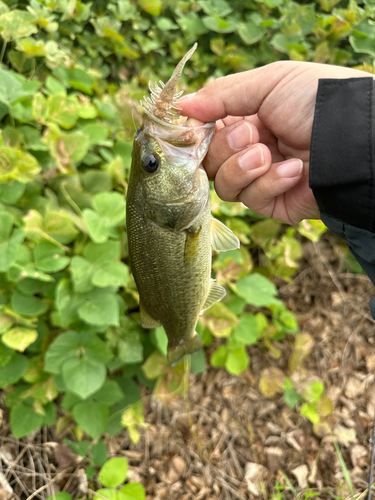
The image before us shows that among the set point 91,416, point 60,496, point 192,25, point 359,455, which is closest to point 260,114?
point 91,416

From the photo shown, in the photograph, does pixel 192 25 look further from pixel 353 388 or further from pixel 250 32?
pixel 353 388

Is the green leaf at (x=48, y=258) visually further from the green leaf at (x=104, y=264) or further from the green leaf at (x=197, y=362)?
the green leaf at (x=197, y=362)

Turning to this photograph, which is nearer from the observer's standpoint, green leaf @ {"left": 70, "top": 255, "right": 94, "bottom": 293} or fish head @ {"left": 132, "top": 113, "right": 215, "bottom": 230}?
fish head @ {"left": 132, "top": 113, "right": 215, "bottom": 230}

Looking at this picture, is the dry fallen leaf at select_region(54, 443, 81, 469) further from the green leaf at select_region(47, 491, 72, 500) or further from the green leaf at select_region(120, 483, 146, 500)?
the green leaf at select_region(120, 483, 146, 500)

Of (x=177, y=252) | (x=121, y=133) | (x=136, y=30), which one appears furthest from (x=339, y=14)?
(x=177, y=252)

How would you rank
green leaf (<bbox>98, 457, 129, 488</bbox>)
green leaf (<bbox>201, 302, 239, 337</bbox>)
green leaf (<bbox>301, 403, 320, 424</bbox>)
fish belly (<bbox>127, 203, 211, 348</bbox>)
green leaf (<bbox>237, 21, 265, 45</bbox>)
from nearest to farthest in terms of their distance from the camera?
fish belly (<bbox>127, 203, 211, 348</bbox>)
green leaf (<bbox>98, 457, 129, 488</bbox>)
green leaf (<bbox>201, 302, 239, 337</bbox>)
green leaf (<bbox>301, 403, 320, 424</bbox>)
green leaf (<bbox>237, 21, 265, 45</bbox>)

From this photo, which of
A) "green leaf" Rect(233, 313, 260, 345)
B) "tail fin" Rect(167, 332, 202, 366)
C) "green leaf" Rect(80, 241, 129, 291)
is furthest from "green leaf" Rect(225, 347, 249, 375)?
"green leaf" Rect(80, 241, 129, 291)

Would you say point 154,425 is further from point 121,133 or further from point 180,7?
point 180,7
